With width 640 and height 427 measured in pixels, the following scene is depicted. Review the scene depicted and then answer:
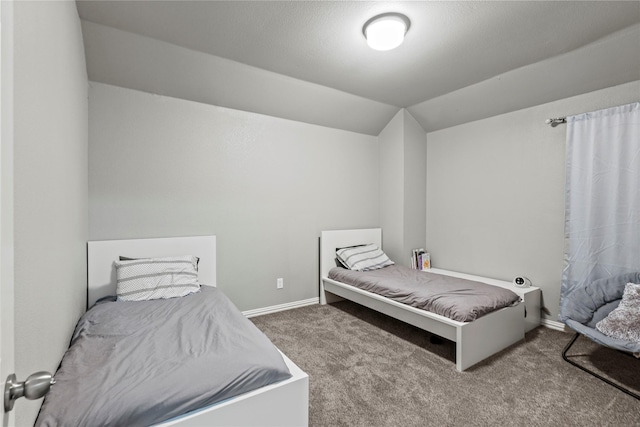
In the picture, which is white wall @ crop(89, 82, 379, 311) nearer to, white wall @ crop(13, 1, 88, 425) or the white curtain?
white wall @ crop(13, 1, 88, 425)

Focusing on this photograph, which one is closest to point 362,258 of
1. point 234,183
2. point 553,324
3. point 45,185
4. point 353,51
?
point 234,183

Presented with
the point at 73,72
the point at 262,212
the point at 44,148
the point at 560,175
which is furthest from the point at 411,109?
the point at 44,148

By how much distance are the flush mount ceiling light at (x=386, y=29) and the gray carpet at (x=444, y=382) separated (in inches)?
90.7

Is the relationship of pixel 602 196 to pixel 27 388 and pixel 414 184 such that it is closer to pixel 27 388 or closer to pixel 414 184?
pixel 414 184

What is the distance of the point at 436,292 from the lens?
2541 mm

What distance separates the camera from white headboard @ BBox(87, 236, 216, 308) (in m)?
2.45

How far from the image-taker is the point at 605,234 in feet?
8.36

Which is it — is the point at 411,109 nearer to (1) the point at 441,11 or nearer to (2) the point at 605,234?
(1) the point at 441,11

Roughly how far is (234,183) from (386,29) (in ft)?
6.41

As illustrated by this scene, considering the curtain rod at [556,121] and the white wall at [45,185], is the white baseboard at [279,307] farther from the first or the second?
the curtain rod at [556,121]

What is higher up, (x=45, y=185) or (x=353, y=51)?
(x=353, y=51)

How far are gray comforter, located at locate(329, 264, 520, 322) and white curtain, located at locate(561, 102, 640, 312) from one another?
73 centimetres

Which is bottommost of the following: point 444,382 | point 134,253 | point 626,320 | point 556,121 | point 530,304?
point 444,382

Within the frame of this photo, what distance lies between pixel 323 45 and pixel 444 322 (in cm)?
229
